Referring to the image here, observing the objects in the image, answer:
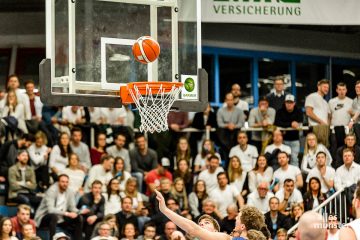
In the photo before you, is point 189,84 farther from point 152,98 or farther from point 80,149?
point 80,149

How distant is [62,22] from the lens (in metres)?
11.4

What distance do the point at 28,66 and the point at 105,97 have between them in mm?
10441

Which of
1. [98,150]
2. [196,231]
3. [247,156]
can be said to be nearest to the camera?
[196,231]

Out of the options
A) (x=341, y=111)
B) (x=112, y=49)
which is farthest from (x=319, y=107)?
(x=112, y=49)

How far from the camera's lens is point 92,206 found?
652 inches

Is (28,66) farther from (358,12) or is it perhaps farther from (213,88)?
(358,12)

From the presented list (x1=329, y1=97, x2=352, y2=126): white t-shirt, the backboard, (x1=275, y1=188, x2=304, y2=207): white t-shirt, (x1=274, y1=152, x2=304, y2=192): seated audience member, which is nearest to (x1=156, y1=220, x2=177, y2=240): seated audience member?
(x1=275, y1=188, x2=304, y2=207): white t-shirt

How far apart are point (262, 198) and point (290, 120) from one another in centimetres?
238

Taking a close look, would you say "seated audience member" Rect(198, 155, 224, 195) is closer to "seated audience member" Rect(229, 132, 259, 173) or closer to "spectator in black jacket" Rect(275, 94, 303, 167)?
"seated audience member" Rect(229, 132, 259, 173)

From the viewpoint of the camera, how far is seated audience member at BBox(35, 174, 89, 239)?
53.4 ft

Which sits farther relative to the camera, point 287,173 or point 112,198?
point 287,173

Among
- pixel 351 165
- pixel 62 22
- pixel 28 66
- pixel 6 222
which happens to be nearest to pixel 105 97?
pixel 62 22

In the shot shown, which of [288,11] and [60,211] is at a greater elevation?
[288,11]

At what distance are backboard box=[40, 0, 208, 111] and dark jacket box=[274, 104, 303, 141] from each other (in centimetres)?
701
